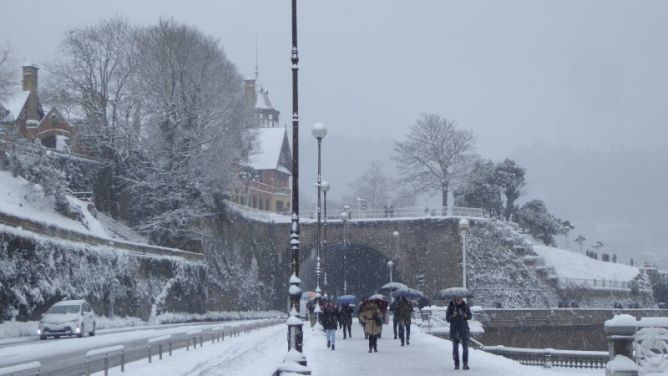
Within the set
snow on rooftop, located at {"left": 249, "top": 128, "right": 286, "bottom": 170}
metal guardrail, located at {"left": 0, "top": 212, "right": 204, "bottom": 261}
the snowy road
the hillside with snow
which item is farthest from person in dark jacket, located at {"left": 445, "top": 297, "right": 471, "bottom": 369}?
snow on rooftop, located at {"left": 249, "top": 128, "right": 286, "bottom": 170}

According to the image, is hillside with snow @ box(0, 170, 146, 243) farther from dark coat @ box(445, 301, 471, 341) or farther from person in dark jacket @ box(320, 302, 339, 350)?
dark coat @ box(445, 301, 471, 341)

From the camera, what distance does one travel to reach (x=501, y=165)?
9712 cm

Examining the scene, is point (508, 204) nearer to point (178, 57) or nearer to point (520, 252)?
point (520, 252)

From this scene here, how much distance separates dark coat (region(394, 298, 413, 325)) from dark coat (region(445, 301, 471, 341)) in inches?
361

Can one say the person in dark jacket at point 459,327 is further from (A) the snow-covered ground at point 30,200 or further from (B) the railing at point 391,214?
(B) the railing at point 391,214

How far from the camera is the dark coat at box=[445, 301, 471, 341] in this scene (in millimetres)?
20953

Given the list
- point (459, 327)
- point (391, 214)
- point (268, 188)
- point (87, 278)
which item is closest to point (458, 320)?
point (459, 327)

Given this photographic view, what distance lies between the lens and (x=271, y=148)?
348 ft

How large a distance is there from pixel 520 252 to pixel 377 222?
12.3 m

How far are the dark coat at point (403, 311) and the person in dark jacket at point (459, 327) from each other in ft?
30.1

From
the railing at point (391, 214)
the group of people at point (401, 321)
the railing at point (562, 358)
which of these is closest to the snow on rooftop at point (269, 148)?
the railing at point (391, 214)

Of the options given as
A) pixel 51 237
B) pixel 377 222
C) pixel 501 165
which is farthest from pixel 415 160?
pixel 51 237

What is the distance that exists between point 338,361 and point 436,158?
70.5 metres

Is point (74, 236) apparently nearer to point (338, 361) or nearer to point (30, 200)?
point (30, 200)
